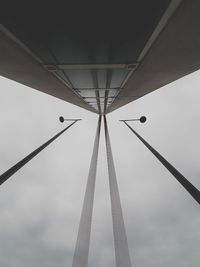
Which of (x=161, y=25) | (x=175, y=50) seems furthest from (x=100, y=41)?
(x=175, y=50)

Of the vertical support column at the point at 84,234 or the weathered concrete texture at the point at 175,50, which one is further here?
the vertical support column at the point at 84,234

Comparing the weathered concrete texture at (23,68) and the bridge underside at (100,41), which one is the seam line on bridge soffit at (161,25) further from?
the weathered concrete texture at (23,68)

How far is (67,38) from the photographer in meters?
6.70

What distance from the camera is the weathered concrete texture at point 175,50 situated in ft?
17.7

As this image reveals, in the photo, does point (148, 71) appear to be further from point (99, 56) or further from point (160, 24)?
point (160, 24)

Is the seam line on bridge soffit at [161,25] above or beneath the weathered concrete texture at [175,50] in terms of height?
above

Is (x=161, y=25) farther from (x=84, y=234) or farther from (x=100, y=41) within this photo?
(x=84, y=234)

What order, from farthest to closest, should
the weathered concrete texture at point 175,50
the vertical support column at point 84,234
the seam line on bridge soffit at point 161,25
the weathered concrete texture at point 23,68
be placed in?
the vertical support column at point 84,234 < the weathered concrete texture at point 23,68 < the weathered concrete texture at point 175,50 < the seam line on bridge soffit at point 161,25

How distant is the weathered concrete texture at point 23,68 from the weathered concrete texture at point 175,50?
9.63 feet

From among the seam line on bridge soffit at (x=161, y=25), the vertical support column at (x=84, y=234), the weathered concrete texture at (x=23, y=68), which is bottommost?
the vertical support column at (x=84, y=234)

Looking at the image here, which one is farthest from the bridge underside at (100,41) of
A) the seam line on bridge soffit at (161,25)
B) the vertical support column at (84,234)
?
the vertical support column at (84,234)

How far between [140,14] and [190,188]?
3.41 meters

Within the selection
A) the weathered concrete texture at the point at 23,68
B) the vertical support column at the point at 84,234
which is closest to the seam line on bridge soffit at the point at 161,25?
the weathered concrete texture at the point at 23,68

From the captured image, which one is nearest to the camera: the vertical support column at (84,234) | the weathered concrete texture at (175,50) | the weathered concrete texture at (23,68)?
the weathered concrete texture at (175,50)
